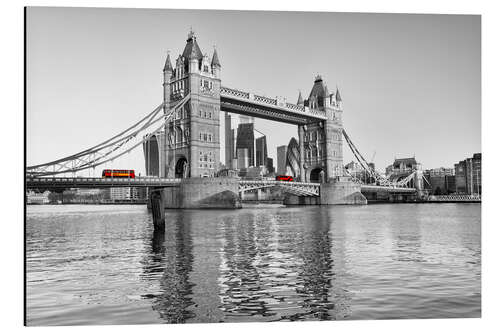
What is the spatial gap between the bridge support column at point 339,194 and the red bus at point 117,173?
35.4 meters

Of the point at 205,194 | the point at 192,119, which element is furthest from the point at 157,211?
the point at 192,119

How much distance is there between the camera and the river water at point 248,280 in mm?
→ 10336

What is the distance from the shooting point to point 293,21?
54.1 ft

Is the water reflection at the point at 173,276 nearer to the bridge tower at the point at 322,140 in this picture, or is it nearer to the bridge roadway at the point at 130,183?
the bridge roadway at the point at 130,183

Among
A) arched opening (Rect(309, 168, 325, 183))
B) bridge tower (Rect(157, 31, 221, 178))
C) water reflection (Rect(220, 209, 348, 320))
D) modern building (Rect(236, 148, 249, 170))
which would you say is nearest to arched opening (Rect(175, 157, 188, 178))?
bridge tower (Rect(157, 31, 221, 178))

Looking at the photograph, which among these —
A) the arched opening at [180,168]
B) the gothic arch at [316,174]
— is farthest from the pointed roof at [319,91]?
the arched opening at [180,168]

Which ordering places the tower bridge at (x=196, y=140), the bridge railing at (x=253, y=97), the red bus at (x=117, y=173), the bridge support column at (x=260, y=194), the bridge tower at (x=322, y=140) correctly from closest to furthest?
the red bus at (x=117, y=173), the tower bridge at (x=196, y=140), the bridge railing at (x=253, y=97), the bridge tower at (x=322, y=140), the bridge support column at (x=260, y=194)


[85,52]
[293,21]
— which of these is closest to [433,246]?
[293,21]

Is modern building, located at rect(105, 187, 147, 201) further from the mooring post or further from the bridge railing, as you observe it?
the mooring post

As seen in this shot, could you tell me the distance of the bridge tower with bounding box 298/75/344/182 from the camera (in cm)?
8519

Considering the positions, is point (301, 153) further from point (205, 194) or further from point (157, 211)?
point (157, 211)

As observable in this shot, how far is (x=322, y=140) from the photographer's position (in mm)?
87000
